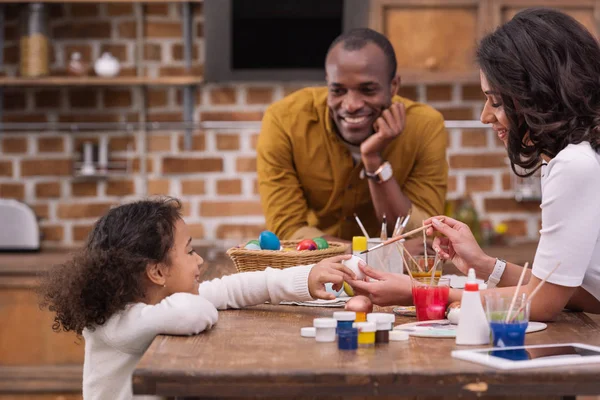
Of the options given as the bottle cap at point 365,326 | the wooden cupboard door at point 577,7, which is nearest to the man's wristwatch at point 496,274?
the bottle cap at point 365,326

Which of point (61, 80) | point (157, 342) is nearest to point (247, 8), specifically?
point (61, 80)

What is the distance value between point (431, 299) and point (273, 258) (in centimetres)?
42

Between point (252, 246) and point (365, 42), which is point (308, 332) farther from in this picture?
point (365, 42)

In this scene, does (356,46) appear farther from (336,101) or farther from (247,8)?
(247,8)

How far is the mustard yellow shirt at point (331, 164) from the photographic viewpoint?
9.96ft

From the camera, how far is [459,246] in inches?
73.2

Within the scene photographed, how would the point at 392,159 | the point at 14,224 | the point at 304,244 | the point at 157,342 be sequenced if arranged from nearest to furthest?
the point at 157,342, the point at 304,244, the point at 392,159, the point at 14,224

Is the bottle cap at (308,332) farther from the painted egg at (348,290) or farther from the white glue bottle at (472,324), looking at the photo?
the painted egg at (348,290)

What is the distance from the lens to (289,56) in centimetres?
417

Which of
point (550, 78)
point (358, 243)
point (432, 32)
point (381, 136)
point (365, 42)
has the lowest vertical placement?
point (358, 243)

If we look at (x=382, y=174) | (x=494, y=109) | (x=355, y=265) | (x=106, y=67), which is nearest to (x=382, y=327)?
(x=355, y=265)

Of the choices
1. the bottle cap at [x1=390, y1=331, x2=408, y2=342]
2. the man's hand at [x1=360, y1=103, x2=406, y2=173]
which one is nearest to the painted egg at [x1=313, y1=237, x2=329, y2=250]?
the bottle cap at [x1=390, y1=331, x2=408, y2=342]

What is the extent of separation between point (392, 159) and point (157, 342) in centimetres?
166

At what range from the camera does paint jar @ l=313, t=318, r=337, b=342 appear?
1.51 m
